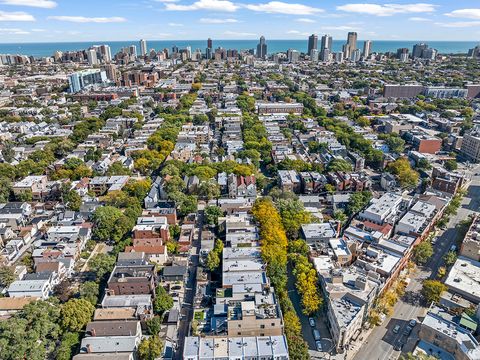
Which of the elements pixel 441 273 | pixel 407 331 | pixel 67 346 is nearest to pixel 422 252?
pixel 441 273

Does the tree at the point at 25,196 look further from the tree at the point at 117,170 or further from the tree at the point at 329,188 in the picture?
the tree at the point at 329,188

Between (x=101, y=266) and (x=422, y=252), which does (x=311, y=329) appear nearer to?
(x=422, y=252)

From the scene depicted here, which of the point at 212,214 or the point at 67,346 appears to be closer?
the point at 67,346

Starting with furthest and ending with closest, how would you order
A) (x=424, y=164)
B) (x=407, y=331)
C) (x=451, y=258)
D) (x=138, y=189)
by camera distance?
1. (x=424, y=164)
2. (x=138, y=189)
3. (x=451, y=258)
4. (x=407, y=331)

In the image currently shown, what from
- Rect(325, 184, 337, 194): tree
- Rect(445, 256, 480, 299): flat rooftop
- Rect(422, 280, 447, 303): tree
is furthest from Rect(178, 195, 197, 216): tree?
Rect(445, 256, 480, 299): flat rooftop

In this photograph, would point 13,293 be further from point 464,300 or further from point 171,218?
point 464,300

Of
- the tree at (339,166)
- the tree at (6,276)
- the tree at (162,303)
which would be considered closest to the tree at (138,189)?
the tree at (6,276)

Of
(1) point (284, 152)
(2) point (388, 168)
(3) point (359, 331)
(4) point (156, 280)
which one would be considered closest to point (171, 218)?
(4) point (156, 280)

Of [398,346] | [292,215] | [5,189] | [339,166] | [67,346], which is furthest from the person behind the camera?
[339,166]

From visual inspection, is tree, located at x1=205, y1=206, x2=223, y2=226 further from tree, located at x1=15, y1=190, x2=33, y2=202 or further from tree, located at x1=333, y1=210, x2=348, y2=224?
tree, located at x1=15, y1=190, x2=33, y2=202
